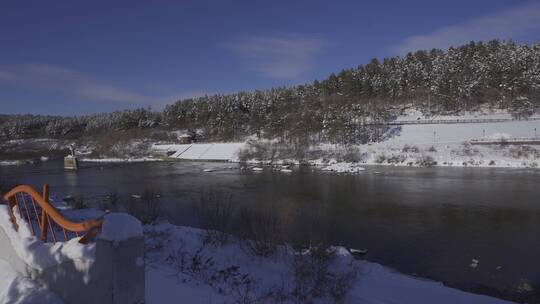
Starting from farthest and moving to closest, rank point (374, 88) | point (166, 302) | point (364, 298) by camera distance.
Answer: point (374, 88), point (364, 298), point (166, 302)

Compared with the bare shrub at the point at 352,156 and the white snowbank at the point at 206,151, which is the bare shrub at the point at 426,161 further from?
the white snowbank at the point at 206,151

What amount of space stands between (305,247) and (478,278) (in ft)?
17.2

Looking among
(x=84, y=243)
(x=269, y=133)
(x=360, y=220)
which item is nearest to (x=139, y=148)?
(x=269, y=133)

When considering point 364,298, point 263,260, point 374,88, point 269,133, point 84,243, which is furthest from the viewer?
point 374,88

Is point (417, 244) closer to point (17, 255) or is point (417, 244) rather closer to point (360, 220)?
point (360, 220)

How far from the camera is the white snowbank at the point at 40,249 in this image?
4.01 meters

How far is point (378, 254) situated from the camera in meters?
13.7

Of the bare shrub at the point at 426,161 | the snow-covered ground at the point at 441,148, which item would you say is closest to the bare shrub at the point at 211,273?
the snow-covered ground at the point at 441,148

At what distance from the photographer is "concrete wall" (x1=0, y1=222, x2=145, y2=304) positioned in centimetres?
360

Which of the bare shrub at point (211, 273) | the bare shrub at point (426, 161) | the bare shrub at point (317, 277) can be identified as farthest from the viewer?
the bare shrub at point (426, 161)

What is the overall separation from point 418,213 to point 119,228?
19357mm

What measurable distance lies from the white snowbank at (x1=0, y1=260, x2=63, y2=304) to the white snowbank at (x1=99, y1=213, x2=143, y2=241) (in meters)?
1.55

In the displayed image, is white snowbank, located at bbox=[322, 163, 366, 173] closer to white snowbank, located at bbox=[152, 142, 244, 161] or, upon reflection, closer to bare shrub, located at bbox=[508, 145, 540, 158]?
bare shrub, located at bbox=[508, 145, 540, 158]

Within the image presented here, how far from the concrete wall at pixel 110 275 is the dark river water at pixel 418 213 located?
8.22 m
